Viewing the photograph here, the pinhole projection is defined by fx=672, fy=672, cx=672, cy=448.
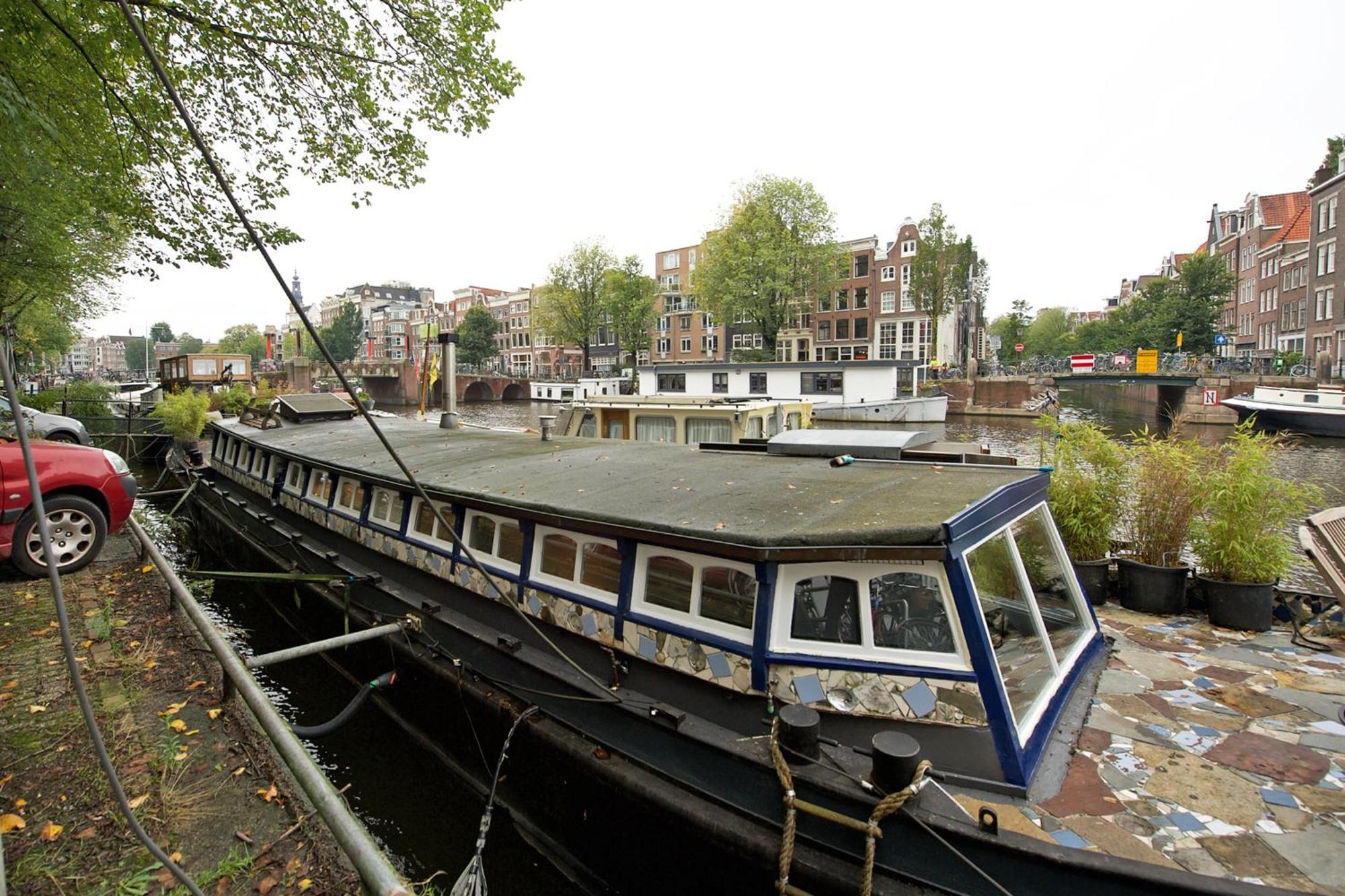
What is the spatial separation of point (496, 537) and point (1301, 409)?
41952mm

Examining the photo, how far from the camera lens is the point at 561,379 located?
7412 centimetres

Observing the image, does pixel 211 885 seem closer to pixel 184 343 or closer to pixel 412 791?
pixel 412 791

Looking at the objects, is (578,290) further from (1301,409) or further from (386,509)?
(386,509)

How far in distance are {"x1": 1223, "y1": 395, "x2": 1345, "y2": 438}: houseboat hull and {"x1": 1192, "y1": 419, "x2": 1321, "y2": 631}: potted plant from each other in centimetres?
3162

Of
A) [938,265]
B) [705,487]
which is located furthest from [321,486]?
[938,265]

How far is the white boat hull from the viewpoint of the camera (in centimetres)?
3641

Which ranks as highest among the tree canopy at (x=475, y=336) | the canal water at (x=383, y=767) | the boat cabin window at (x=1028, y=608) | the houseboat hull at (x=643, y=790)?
the tree canopy at (x=475, y=336)

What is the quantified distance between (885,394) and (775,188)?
2062 centimetres

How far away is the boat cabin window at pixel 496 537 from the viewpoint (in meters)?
6.51

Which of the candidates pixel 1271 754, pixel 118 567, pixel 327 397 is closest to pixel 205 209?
pixel 118 567

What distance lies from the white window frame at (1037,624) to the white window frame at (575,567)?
8.90 feet

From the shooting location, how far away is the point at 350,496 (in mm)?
9406

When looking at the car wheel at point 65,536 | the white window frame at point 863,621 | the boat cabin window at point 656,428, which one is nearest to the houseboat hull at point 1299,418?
the boat cabin window at point 656,428

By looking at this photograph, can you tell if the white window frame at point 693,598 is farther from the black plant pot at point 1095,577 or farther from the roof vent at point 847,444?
the black plant pot at point 1095,577
